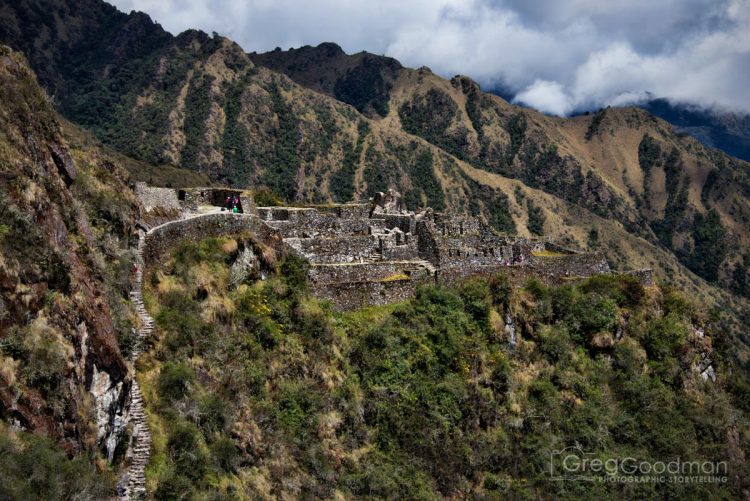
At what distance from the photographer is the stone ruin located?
2412 cm

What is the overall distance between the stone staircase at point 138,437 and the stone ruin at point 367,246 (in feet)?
12.3

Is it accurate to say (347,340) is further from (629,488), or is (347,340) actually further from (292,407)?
(629,488)

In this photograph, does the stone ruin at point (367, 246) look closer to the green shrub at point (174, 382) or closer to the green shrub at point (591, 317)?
the green shrub at point (591, 317)

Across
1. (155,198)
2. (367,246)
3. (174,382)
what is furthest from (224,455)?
(367,246)

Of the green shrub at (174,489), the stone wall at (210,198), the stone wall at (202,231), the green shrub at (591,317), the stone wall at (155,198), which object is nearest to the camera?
the green shrub at (174,489)

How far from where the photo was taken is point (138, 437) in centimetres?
1376

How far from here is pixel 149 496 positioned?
12852 millimetres

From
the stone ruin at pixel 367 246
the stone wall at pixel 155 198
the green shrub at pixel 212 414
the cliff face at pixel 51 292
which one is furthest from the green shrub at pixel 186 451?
the stone wall at pixel 155 198

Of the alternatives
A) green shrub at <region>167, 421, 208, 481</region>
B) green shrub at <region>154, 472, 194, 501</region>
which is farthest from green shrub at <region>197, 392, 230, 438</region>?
green shrub at <region>154, 472, 194, 501</region>

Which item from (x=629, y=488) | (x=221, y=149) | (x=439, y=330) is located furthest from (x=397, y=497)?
(x=221, y=149)

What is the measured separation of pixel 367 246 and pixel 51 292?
55.3 ft

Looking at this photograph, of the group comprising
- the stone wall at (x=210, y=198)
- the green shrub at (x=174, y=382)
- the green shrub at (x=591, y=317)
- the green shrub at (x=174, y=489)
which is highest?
the stone wall at (x=210, y=198)

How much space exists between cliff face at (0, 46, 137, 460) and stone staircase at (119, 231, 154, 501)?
0.41 metres

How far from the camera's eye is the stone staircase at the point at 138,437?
41.9 ft
